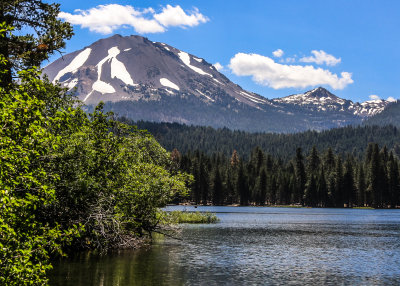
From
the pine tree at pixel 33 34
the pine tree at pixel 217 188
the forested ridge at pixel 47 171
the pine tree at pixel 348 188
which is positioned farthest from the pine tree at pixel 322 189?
the pine tree at pixel 33 34

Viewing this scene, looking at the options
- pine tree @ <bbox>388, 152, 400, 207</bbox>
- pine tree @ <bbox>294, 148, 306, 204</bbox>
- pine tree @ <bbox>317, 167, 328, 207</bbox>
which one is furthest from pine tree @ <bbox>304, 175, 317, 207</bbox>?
pine tree @ <bbox>388, 152, 400, 207</bbox>

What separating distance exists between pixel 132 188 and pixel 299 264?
14.2 m

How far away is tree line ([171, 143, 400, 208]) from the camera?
162 meters

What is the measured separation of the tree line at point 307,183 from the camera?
162 metres

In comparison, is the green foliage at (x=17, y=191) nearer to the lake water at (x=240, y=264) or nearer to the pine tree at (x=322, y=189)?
the lake water at (x=240, y=264)

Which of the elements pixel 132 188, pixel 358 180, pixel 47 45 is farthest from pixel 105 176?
pixel 358 180

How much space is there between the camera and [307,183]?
171000 millimetres

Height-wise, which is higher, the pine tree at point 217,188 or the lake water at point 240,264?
the pine tree at point 217,188

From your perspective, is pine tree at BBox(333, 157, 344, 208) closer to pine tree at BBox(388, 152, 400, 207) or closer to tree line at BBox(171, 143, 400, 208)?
tree line at BBox(171, 143, 400, 208)

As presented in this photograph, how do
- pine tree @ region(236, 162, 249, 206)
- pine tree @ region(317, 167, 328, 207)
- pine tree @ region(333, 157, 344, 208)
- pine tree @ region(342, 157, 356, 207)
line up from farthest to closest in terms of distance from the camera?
1. pine tree @ region(236, 162, 249, 206)
2. pine tree @ region(317, 167, 328, 207)
3. pine tree @ region(342, 157, 356, 207)
4. pine tree @ region(333, 157, 344, 208)

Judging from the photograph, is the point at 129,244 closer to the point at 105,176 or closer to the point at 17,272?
the point at 105,176

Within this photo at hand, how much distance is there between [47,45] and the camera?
2627 cm

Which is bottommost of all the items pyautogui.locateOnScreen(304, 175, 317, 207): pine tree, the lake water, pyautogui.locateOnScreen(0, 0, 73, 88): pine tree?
the lake water

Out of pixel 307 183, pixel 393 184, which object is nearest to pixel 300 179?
pixel 307 183
